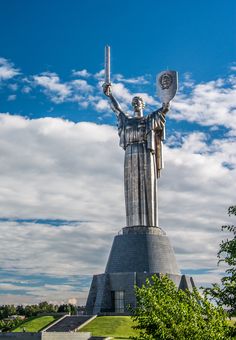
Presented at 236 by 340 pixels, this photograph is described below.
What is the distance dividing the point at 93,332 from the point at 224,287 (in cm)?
1557

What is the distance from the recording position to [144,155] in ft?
117

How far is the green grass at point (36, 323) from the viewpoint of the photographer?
30406 millimetres

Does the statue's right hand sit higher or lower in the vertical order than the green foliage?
higher

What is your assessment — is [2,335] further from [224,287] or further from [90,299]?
[224,287]

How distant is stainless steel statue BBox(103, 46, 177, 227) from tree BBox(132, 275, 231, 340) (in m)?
22.1

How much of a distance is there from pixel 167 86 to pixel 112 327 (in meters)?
17.0

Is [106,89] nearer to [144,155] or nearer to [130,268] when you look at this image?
[144,155]

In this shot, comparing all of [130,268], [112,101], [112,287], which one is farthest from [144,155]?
[112,287]

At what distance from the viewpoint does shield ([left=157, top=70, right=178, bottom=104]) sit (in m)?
35.7

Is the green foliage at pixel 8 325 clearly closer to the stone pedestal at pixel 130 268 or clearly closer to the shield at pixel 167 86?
the stone pedestal at pixel 130 268

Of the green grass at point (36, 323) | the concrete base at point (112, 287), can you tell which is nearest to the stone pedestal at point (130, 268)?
the concrete base at point (112, 287)

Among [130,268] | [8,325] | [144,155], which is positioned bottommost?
[8,325]

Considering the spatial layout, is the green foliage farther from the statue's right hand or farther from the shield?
the shield

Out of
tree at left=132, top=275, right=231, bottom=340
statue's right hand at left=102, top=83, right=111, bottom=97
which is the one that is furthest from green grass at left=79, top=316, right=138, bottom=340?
statue's right hand at left=102, top=83, right=111, bottom=97
